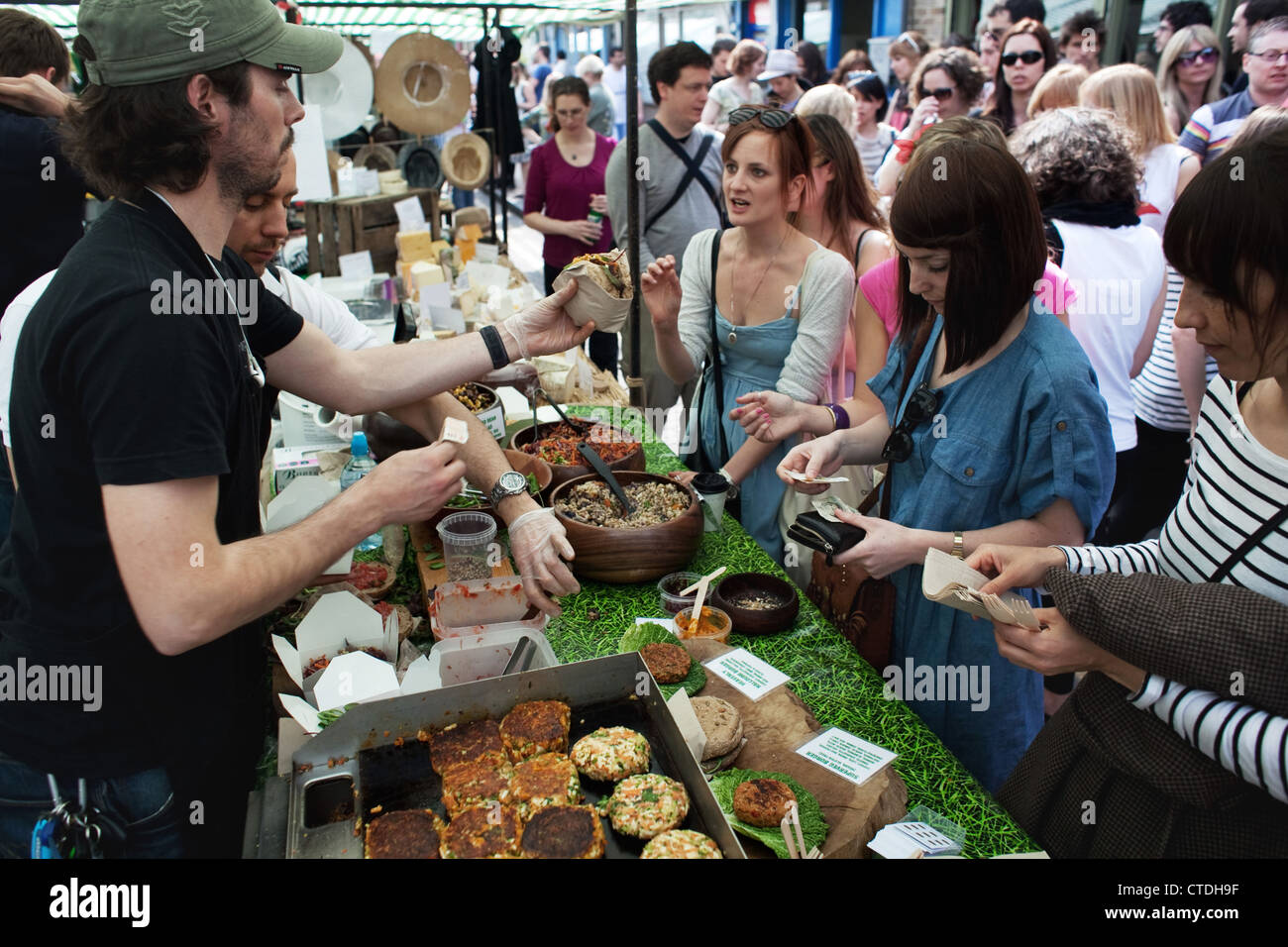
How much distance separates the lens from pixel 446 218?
9945 millimetres

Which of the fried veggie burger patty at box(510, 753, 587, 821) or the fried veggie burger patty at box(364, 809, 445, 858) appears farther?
the fried veggie burger patty at box(510, 753, 587, 821)

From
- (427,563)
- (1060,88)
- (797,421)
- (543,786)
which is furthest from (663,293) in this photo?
(1060,88)

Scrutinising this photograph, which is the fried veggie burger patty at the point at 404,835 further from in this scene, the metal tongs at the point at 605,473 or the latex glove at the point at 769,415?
the latex glove at the point at 769,415

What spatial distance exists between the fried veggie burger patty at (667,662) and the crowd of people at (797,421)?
0.95ft

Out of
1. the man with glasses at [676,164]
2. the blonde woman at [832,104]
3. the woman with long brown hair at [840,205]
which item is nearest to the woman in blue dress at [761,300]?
the woman with long brown hair at [840,205]

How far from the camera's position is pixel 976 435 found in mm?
2027

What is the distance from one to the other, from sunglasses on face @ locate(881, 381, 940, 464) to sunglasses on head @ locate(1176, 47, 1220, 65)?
Result: 16.0 feet

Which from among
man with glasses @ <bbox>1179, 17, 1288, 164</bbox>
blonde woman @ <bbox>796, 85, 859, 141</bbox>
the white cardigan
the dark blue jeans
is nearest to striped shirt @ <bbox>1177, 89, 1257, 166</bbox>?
man with glasses @ <bbox>1179, 17, 1288, 164</bbox>

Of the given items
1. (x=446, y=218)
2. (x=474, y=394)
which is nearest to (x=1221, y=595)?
(x=474, y=394)

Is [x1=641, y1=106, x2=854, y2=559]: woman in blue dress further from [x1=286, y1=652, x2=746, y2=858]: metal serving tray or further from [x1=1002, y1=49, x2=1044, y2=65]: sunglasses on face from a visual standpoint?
[x1=1002, y1=49, x2=1044, y2=65]: sunglasses on face

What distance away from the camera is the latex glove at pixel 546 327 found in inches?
91.9

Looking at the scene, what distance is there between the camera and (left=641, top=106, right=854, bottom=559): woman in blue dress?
9.94 ft
